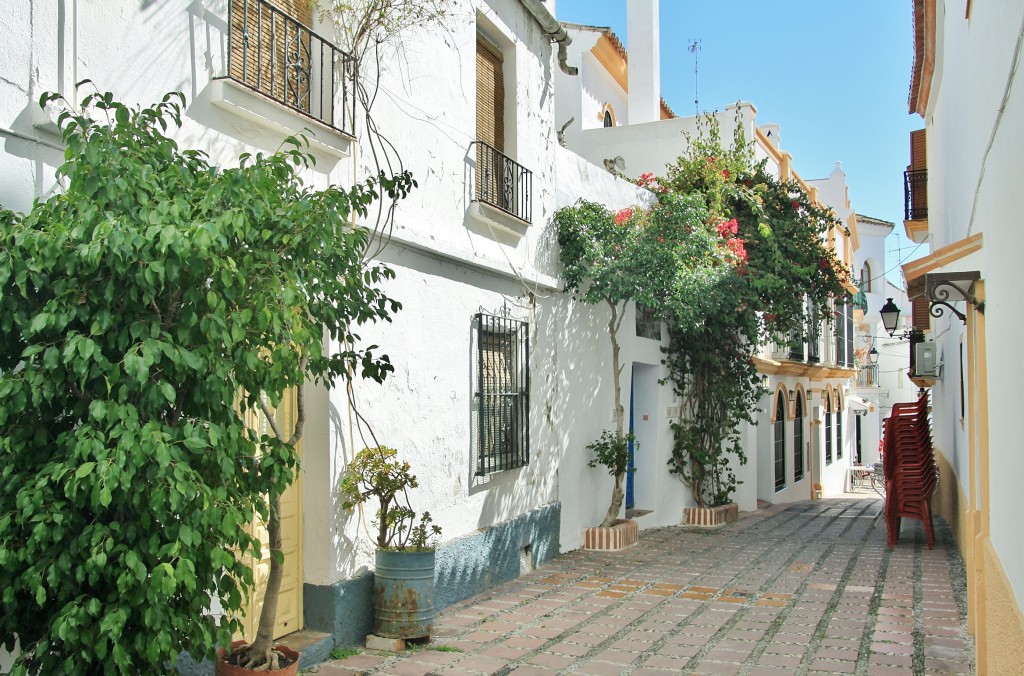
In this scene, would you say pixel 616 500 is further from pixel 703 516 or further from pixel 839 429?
pixel 839 429

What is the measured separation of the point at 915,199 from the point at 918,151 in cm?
105

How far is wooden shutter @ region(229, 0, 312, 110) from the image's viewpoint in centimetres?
580

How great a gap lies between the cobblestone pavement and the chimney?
861 centimetres

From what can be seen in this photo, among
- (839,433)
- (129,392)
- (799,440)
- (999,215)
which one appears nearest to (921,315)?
(799,440)

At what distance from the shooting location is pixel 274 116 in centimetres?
602

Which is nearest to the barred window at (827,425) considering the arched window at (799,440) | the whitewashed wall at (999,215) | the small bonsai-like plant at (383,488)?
the arched window at (799,440)

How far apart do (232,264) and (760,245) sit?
10.5 meters

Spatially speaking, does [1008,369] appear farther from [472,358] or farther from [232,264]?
[472,358]

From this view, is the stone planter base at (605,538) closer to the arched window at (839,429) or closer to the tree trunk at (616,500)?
the tree trunk at (616,500)

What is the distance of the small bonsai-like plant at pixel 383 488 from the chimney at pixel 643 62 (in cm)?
1143

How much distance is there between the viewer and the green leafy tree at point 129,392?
11.4ft

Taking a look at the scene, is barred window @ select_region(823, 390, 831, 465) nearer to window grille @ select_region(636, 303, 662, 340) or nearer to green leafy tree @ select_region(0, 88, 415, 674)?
window grille @ select_region(636, 303, 662, 340)

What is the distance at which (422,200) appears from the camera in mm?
7758

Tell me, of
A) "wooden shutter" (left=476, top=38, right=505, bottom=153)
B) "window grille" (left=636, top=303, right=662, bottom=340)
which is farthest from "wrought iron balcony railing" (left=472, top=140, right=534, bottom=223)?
"window grille" (left=636, top=303, right=662, bottom=340)
